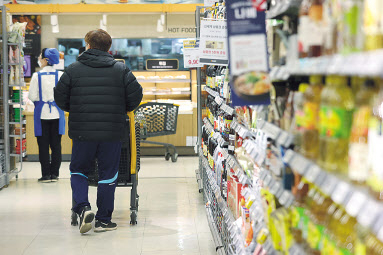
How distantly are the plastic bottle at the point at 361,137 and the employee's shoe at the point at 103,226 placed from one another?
3935 millimetres

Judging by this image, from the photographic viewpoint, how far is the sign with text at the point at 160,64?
37.2 feet

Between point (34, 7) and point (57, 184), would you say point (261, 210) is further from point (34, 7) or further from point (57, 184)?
point (34, 7)

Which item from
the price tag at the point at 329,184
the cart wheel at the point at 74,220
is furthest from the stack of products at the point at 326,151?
the cart wheel at the point at 74,220

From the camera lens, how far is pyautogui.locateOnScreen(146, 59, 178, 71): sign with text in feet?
37.2

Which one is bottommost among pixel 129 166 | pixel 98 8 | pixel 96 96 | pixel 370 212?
pixel 129 166

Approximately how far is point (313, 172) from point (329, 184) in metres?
0.16

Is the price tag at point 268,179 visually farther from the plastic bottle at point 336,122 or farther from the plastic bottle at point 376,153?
the plastic bottle at point 376,153

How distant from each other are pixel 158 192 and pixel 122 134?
A: 87.2 inches

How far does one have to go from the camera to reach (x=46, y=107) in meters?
7.50

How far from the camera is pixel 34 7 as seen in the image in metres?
10.8

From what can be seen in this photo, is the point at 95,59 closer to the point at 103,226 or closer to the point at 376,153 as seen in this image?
the point at 103,226

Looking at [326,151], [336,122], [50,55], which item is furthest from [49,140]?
[336,122]

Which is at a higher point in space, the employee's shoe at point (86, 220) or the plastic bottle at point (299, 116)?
the plastic bottle at point (299, 116)

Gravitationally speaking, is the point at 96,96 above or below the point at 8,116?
above
